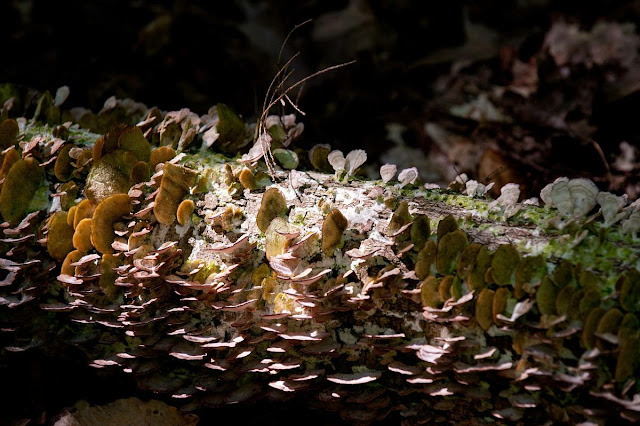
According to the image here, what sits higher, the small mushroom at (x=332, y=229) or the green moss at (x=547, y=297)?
the small mushroom at (x=332, y=229)

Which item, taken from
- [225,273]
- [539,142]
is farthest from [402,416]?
[539,142]

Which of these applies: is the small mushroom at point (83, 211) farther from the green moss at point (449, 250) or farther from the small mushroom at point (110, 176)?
the green moss at point (449, 250)

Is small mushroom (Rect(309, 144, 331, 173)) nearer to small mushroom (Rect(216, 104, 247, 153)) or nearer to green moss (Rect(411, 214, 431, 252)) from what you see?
small mushroom (Rect(216, 104, 247, 153))

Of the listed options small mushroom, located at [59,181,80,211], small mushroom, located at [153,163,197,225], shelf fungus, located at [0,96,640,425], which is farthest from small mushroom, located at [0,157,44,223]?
small mushroom, located at [153,163,197,225]

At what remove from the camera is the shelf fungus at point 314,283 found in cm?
115

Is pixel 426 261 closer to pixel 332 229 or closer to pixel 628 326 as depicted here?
pixel 332 229

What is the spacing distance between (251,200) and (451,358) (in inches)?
27.6

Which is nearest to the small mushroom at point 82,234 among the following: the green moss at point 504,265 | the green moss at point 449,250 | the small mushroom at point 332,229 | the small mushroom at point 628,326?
the small mushroom at point 332,229

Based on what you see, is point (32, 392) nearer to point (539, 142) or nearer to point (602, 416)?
point (602, 416)

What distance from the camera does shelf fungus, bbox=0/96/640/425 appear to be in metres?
1.15

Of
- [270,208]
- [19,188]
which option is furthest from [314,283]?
[19,188]

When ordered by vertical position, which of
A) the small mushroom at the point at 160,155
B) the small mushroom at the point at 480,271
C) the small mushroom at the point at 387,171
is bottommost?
the small mushroom at the point at 480,271

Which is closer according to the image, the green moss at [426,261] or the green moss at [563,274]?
the green moss at [563,274]

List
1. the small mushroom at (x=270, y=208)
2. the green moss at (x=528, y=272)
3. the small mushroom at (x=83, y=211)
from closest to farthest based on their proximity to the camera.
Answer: the green moss at (x=528, y=272)
the small mushroom at (x=270, y=208)
the small mushroom at (x=83, y=211)
